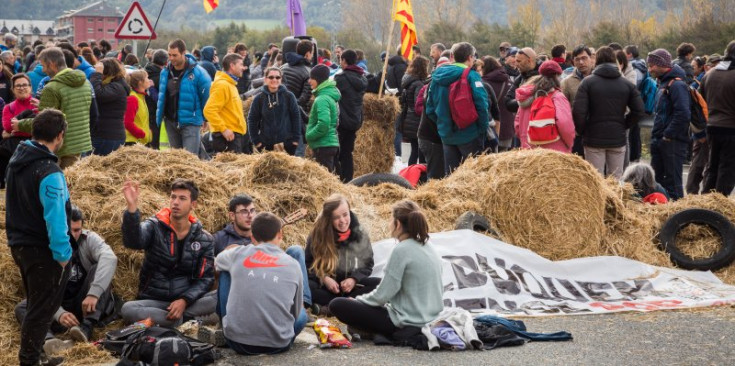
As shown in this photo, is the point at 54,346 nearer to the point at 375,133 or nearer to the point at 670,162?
the point at 670,162

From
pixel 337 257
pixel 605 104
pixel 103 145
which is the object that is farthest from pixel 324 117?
pixel 337 257

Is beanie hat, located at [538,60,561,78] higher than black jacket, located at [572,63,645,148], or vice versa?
beanie hat, located at [538,60,561,78]

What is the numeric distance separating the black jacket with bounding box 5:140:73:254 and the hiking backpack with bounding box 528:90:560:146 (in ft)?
22.7

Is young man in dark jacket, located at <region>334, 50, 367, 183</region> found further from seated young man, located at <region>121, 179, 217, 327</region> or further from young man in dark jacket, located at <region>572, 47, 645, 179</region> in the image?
seated young man, located at <region>121, 179, 217, 327</region>

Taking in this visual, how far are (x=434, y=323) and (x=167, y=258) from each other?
2.33 meters

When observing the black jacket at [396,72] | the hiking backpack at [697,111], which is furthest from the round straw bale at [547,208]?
the black jacket at [396,72]

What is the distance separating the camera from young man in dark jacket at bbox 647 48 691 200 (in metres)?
14.3

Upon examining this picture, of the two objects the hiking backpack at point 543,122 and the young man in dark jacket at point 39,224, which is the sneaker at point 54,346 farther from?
the hiking backpack at point 543,122

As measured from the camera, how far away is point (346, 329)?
8.86 meters

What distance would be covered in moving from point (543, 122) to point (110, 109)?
5.44 metres

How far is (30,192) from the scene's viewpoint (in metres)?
7.45

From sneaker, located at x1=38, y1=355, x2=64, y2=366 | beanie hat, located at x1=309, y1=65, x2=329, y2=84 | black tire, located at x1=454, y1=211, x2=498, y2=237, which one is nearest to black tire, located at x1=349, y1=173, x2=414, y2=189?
black tire, located at x1=454, y1=211, x2=498, y2=237

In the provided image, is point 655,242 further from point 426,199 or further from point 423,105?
point 423,105

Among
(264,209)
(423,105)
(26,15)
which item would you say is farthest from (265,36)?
(26,15)
